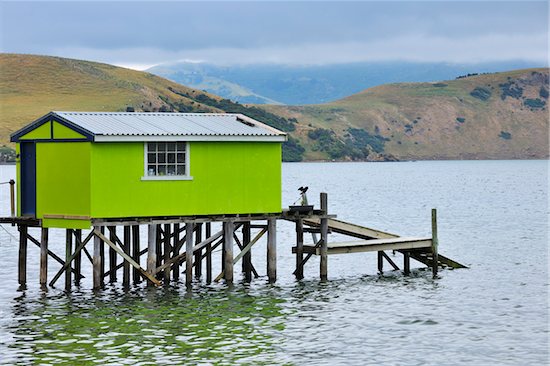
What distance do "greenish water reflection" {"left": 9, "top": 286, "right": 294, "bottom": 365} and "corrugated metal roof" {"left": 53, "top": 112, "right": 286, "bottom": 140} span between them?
5181mm

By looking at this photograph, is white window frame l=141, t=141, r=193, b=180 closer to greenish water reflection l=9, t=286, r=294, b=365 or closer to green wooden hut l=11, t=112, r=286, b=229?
green wooden hut l=11, t=112, r=286, b=229

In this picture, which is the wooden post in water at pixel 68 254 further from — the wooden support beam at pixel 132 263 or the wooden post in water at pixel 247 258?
the wooden post in water at pixel 247 258

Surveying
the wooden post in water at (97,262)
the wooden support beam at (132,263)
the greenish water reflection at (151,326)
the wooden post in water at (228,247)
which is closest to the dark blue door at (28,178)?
the wooden post in water at (97,262)

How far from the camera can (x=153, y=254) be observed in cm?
3531

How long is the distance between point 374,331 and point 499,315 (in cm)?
501

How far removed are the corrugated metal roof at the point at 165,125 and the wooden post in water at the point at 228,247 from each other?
303 centimetres

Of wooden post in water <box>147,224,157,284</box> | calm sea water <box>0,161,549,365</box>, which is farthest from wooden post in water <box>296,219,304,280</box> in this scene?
wooden post in water <box>147,224,157,284</box>

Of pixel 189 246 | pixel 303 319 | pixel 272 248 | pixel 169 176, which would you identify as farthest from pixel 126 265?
pixel 303 319

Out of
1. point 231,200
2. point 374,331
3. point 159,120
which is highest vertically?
point 159,120

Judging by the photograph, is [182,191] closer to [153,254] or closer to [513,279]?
[153,254]

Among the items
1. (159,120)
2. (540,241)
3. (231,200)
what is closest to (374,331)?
(231,200)

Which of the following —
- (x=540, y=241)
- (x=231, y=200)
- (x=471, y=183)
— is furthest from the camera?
(x=471, y=183)

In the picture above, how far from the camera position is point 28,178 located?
3616 centimetres

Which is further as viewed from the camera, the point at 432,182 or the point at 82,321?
the point at 432,182
